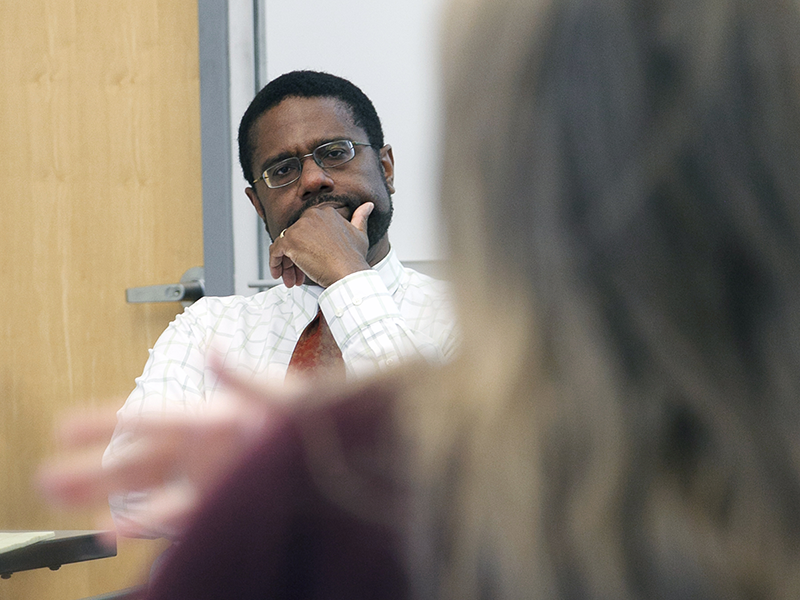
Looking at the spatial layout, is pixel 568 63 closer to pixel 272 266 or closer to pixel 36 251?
pixel 272 266

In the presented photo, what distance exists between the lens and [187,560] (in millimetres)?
358

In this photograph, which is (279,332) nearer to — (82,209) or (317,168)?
(317,168)

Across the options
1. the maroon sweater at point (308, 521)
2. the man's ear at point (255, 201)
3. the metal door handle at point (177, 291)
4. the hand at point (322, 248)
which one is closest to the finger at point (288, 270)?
the hand at point (322, 248)

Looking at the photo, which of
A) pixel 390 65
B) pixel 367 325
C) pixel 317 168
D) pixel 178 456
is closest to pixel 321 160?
pixel 317 168

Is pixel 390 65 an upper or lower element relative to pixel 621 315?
upper

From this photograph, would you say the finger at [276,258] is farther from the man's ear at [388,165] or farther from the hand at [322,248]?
the man's ear at [388,165]

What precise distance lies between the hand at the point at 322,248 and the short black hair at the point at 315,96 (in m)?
0.20

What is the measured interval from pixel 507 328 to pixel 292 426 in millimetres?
117

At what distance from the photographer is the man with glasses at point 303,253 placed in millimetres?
1168

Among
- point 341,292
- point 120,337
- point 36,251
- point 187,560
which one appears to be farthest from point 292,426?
point 36,251

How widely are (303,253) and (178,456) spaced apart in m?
0.72

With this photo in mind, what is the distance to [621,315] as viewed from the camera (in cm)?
32

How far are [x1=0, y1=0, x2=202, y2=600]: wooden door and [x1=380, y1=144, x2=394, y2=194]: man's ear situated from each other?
0.47 meters

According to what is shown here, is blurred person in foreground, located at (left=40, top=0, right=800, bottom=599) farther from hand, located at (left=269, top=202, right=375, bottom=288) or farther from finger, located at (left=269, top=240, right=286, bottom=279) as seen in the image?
finger, located at (left=269, top=240, right=286, bottom=279)
